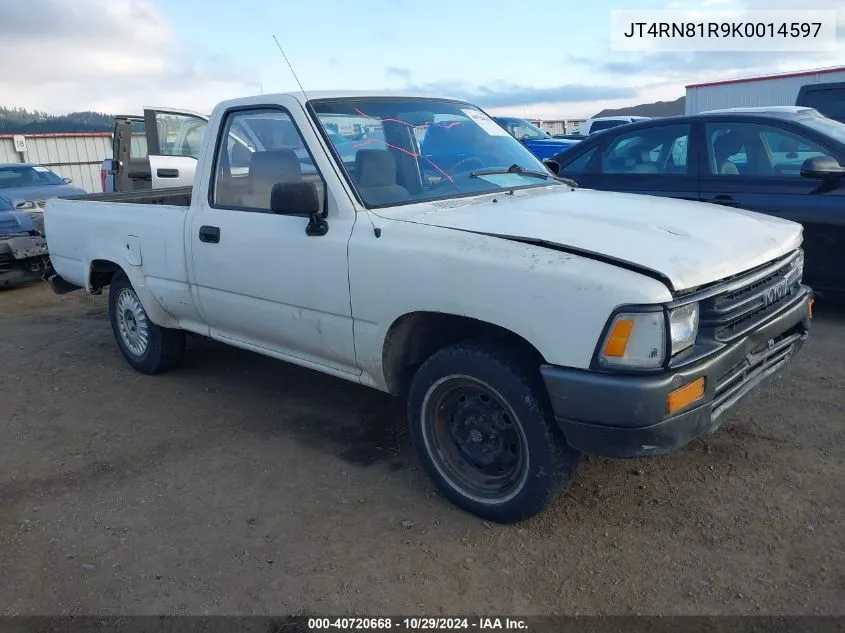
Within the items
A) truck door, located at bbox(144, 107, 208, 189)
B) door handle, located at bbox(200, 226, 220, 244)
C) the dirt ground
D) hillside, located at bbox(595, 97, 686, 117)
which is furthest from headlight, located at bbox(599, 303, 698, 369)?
hillside, located at bbox(595, 97, 686, 117)

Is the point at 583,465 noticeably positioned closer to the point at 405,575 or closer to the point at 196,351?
the point at 405,575

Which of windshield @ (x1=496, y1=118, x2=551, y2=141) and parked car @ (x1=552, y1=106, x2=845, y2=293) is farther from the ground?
windshield @ (x1=496, y1=118, x2=551, y2=141)

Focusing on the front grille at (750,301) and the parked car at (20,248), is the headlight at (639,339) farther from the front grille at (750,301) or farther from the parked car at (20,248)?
the parked car at (20,248)

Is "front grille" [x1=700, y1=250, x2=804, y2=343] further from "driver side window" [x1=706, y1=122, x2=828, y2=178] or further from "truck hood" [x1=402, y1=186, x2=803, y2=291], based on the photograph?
"driver side window" [x1=706, y1=122, x2=828, y2=178]

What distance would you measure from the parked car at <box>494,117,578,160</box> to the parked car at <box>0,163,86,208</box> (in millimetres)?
8384

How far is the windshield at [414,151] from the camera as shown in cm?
363

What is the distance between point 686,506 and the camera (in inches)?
128

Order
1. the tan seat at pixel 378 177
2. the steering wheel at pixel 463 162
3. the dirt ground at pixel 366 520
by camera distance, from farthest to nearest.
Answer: the steering wheel at pixel 463 162 → the tan seat at pixel 378 177 → the dirt ground at pixel 366 520

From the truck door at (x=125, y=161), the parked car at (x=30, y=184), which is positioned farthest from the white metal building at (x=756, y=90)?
the parked car at (x=30, y=184)

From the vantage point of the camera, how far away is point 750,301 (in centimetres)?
298

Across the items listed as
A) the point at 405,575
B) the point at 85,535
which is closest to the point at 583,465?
the point at 405,575

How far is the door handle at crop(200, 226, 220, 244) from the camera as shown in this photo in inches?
163

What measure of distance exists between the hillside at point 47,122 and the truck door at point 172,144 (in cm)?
1085

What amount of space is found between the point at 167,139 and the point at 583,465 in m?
8.09
